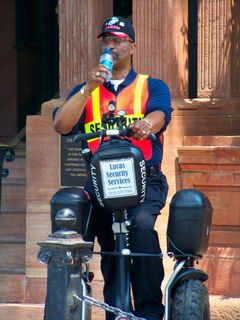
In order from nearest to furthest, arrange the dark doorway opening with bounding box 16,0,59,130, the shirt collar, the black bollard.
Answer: the black bollard
the shirt collar
the dark doorway opening with bounding box 16,0,59,130

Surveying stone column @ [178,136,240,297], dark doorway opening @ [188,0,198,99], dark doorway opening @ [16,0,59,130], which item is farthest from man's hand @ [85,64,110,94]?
dark doorway opening @ [16,0,59,130]

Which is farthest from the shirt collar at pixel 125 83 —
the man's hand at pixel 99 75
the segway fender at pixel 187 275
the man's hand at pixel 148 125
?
the segway fender at pixel 187 275

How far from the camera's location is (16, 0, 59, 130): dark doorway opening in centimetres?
1339

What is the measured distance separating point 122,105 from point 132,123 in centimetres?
32

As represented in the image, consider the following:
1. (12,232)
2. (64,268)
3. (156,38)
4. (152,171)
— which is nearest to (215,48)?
(156,38)

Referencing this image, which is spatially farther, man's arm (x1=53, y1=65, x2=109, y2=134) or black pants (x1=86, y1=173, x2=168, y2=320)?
black pants (x1=86, y1=173, x2=168, y2=320)

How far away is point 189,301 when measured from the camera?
6863mm

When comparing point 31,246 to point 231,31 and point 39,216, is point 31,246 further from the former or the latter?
point 231,31

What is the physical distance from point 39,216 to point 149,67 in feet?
5.06

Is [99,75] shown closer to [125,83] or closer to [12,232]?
[125,83]

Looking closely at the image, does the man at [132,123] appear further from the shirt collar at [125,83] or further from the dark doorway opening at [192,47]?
the dark doorway opening at [192,47]

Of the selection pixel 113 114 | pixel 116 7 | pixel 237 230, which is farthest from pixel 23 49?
pixel 113 114

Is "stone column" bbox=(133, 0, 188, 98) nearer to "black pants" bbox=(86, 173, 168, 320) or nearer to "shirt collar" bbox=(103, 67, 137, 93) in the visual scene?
"shirt collar" bbox=(103, 67, 137, 93)

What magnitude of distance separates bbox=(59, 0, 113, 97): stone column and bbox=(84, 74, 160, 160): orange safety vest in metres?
2.74
